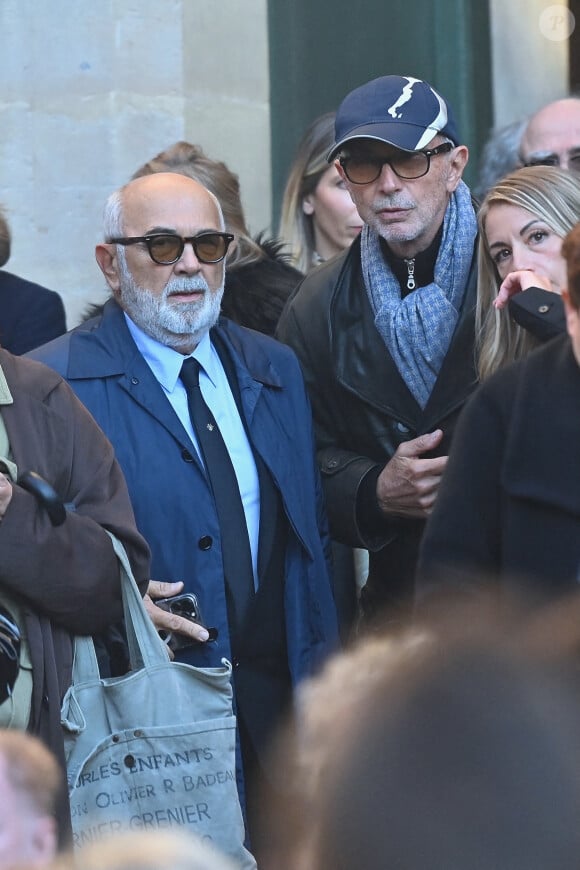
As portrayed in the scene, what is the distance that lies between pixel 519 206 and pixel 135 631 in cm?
141

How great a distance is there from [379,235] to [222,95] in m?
2.41

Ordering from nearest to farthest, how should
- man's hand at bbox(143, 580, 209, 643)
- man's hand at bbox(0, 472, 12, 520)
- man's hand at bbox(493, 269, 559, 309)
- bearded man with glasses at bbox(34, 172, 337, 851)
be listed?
man's hand at bbox(0, 472, 12, 520) < man's hand at bbox(493, 269, 559, 309) < man's hand at bbox(143, 580, 209, 643) < bearded man with glasses at bbox(34, 172, 337, 851)

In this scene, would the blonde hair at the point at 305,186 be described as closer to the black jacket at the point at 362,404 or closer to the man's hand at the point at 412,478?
the black jacket at the point at 362,404

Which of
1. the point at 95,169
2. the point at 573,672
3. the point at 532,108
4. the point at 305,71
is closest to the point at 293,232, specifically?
the point at 95,169

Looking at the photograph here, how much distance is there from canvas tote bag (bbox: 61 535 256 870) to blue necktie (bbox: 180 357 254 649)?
0.53 metres

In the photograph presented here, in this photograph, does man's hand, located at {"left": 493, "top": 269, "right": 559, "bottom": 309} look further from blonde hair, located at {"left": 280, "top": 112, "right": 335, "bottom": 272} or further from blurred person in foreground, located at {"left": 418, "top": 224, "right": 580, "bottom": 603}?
blonde hair, located at {"left": 280, "top": 112, "right": 335, "bottom": 272}

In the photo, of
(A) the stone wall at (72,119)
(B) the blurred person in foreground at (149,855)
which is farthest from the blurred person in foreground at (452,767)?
(A) the stone wall at (72,119)

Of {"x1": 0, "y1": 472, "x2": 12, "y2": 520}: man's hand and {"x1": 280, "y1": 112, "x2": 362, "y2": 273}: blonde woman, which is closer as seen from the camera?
{"x1": 0, "y1": 472, "x2": 12, "y2": 520}: man's hand

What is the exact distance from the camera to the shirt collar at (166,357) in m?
4.46

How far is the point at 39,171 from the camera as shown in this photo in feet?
21.5

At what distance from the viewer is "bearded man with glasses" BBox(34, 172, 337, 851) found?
4281 millimetres

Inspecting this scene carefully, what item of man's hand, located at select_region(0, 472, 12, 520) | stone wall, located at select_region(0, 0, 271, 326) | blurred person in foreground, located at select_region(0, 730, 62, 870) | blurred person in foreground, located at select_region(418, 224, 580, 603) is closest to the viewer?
blurred person in foreground, located at select_region(0, 730, 62, 870)

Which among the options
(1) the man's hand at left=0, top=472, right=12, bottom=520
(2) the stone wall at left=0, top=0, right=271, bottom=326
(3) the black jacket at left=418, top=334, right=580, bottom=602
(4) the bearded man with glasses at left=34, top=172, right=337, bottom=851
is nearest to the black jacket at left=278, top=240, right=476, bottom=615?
(4) the bearded man with glasses at left=34, top=172, right=337, bottom=851

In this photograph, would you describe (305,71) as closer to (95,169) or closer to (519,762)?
(95,169)
